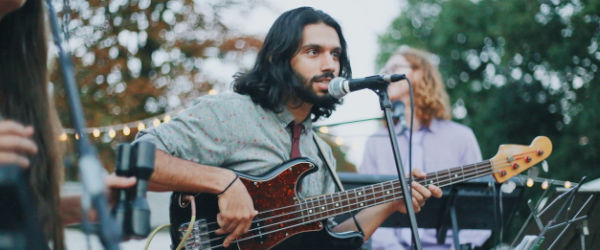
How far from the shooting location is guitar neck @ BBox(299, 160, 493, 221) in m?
3.10

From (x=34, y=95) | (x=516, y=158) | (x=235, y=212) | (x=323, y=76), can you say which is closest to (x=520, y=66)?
(x=516, y=158)

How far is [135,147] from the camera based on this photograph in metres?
1.49

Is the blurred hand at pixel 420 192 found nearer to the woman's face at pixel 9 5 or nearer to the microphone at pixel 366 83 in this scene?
the microphone at pixel 366 83

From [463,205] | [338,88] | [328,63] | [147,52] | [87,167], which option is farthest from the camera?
[147,52]

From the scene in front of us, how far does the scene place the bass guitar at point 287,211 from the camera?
2.79 metres

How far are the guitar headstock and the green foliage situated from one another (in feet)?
31.3

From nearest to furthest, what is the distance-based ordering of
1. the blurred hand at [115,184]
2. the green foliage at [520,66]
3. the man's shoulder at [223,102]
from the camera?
the blurred hand at [115,184] < the man's shoulder at [223,102] < the green foliage at [520,66]

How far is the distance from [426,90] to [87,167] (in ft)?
14.1

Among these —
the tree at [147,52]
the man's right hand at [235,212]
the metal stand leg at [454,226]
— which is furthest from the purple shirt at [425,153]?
the tree at [147,52]

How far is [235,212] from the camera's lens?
2744mm

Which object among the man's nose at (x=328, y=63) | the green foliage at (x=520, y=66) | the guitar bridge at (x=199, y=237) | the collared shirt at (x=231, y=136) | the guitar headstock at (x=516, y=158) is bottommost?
the guitar bridge at (x=199, y=237)

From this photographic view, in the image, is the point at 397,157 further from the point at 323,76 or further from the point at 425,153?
the point at 425,153

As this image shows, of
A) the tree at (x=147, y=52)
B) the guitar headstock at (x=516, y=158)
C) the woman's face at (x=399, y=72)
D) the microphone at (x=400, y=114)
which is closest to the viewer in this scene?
the guitar headstock at (x=516, y=158)

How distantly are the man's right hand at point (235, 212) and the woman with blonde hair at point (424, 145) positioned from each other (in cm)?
184
